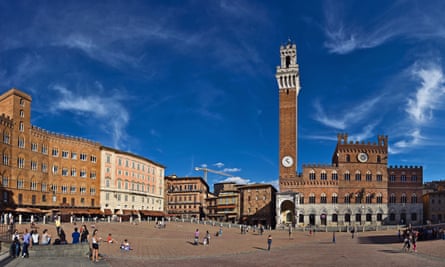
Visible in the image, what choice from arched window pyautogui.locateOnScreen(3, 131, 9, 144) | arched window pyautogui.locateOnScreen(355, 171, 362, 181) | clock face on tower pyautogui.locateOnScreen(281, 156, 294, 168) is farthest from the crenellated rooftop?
arched window pyautogui.locateOnScreen(355, 171, 362, 181)

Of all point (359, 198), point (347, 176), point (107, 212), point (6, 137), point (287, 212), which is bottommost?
point (287, 212)

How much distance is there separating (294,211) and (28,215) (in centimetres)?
4960

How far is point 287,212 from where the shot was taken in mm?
92812

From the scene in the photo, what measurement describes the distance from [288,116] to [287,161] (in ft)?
32.8

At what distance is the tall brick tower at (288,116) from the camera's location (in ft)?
306

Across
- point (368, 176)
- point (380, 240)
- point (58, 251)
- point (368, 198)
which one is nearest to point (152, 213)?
point (368, 198)

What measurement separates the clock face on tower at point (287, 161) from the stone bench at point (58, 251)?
67414 mm

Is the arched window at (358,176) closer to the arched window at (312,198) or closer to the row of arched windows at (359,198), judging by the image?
the row of arched windows at (359,198)

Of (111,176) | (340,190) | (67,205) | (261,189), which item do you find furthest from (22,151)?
(340,190)

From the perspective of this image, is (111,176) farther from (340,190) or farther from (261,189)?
(340,190)

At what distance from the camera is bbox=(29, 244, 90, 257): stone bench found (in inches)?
1139

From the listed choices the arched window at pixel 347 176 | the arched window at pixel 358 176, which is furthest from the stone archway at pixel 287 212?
the arched window at pixel 358 176

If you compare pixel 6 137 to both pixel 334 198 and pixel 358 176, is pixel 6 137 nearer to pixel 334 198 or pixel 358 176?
pixel 334 198

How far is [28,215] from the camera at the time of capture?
6881 centimetres
